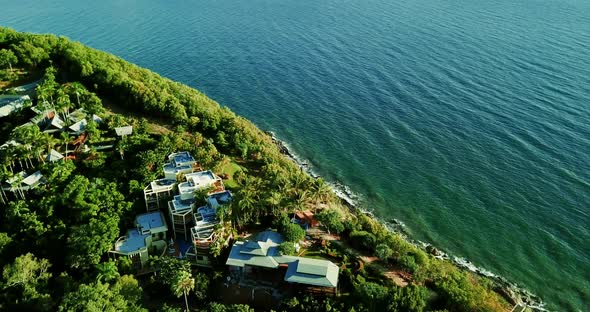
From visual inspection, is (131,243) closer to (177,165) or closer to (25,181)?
(177,165)

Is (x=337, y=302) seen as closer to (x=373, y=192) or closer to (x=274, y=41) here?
(x=373, y=192)

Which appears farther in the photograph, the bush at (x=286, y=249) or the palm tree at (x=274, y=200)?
the palm tree at (x=274, y=200)

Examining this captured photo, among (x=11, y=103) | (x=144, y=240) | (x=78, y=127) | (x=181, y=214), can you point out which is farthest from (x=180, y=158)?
(x=11, y=103)

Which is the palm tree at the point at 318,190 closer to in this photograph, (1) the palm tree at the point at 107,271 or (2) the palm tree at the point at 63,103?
(1) the palm tree at the point at 107,271

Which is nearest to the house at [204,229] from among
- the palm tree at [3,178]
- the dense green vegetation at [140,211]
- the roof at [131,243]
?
the dense green vegetation at [140,211]

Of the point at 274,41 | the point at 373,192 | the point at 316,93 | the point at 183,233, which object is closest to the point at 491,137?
the point at 373,192

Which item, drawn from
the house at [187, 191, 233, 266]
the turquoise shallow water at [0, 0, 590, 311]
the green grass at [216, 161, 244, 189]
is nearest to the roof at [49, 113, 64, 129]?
the green grass at [216, 161, 244, 189]
